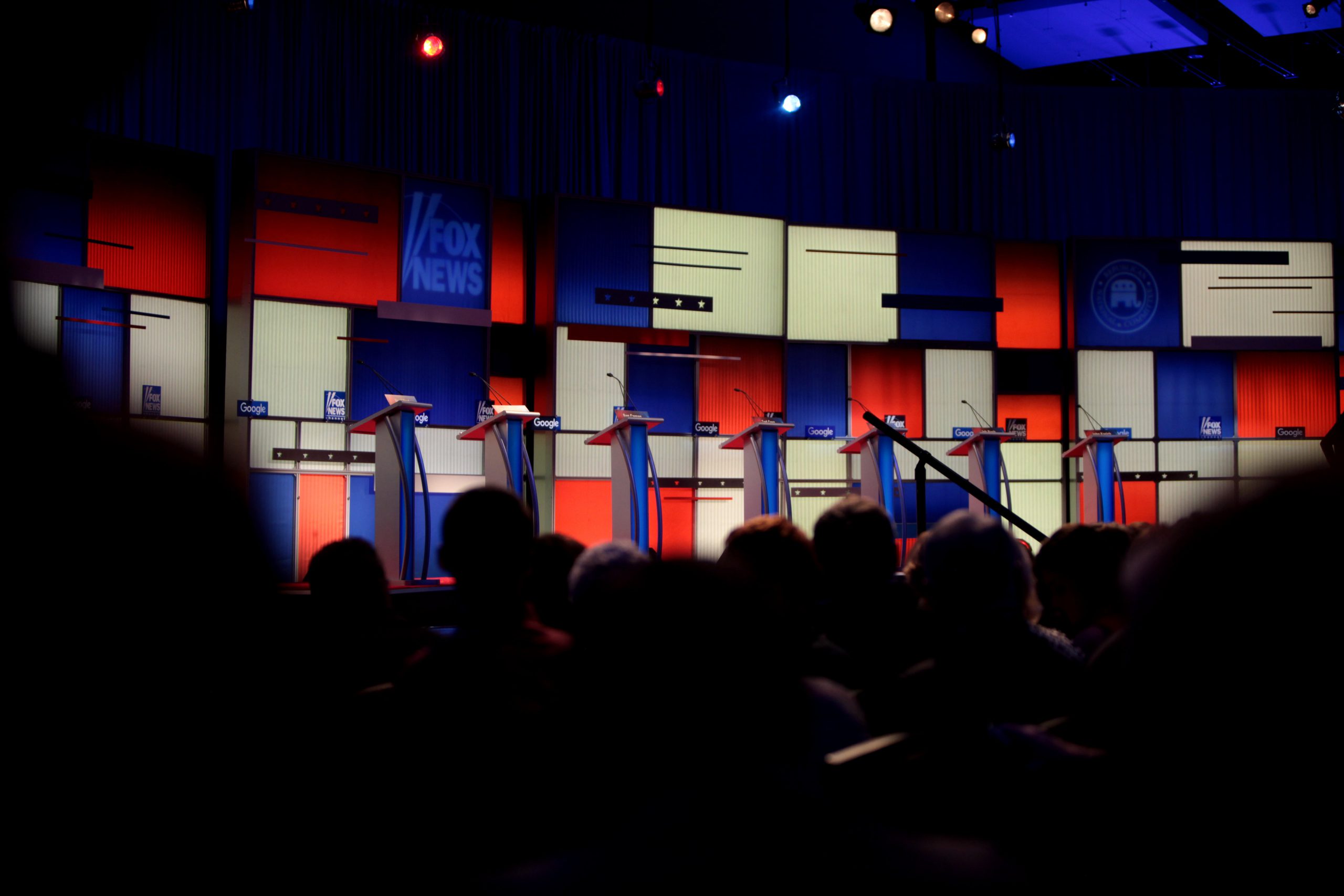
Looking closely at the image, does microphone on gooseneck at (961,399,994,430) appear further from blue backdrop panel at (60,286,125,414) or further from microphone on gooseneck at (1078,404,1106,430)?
blue backdrop panel at (60,286,125,414)

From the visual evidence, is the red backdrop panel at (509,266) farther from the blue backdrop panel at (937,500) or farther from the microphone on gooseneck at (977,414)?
the microphone on gooseneck at (977,414)

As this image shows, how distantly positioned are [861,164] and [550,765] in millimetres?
7860

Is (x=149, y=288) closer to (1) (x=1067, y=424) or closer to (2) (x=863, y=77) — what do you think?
(2) (x=863, y=77)

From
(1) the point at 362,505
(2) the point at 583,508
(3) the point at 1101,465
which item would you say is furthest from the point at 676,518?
(3) the point at 1101,465

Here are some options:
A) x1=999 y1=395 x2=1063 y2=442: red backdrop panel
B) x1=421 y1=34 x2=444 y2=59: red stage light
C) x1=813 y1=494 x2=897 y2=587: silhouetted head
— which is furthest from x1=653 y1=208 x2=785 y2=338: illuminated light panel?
x1=813 y1=494 x2=897 y2=587: silhouetted head

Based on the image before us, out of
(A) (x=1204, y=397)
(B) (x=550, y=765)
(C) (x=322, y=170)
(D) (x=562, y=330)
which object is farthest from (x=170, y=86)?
(A) (x=1204, y=397)

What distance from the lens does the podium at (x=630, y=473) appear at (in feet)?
18.8

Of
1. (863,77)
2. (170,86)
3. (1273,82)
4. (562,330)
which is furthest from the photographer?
(1273,82)

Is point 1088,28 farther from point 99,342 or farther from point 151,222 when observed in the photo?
point 99,342

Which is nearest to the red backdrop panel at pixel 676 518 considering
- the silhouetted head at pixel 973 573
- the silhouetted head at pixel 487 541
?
the silhouetted head at pixel 973 573

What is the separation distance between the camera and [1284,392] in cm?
791

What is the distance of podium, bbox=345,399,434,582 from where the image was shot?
4984mm

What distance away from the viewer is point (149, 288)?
579 centimetres

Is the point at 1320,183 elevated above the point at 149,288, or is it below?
above
